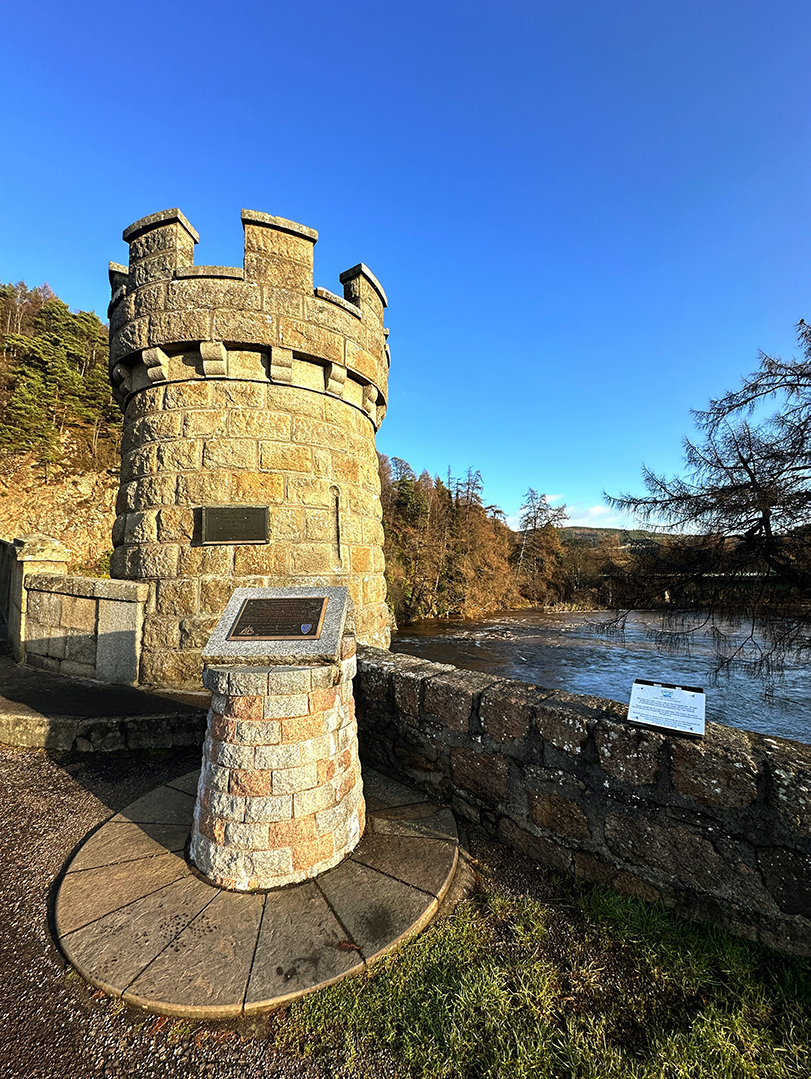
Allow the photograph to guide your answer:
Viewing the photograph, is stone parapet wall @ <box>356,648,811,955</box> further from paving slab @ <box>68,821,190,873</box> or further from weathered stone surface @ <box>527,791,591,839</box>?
paving slab @ <box>68,821,190,873</box>

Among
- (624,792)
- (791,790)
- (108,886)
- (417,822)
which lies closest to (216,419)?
(108,886)

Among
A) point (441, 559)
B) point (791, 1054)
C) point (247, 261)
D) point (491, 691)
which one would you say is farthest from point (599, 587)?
point (441, 559)

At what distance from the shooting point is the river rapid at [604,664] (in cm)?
926

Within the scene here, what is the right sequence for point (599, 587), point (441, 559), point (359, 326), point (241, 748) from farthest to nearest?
point (441, 559), point (599, 587), point (359, 326), point (241, 748)

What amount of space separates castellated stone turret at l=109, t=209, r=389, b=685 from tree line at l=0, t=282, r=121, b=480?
2307 cm

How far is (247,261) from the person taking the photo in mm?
4477

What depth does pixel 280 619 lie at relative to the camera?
2658mm

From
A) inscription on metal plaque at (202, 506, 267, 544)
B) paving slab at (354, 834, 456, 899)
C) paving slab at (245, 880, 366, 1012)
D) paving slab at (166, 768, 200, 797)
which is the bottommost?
paving slab at (245, 880, 366, 1012)

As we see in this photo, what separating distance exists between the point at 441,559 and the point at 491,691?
2274 centimetres

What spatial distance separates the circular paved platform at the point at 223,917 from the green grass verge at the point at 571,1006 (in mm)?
139

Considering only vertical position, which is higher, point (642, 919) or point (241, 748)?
point (241, 748)

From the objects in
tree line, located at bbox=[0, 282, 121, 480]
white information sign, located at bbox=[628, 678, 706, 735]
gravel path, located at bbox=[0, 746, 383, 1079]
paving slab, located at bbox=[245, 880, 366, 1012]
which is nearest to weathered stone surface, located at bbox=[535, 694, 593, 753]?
white information sign, located at bbox=[628, 678, 706, 735]

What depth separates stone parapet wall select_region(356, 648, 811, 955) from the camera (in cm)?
178

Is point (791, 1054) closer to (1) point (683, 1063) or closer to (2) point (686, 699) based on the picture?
(1) point (683, 1063)
